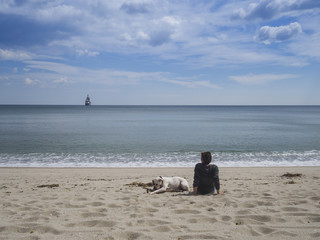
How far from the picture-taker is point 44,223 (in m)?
5.22

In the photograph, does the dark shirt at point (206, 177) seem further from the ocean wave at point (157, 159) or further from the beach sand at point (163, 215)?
the ocean wave at point (157, 159)

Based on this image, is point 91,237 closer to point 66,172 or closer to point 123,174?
point 123,174

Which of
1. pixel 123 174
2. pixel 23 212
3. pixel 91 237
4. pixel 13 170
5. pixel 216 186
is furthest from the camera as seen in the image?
pixel 13 170

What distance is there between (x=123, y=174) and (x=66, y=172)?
354 centimetres

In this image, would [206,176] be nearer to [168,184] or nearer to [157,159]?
[168,184]

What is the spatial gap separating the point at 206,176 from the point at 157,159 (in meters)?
11.2

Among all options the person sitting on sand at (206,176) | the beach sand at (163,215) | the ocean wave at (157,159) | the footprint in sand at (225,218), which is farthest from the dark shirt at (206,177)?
the ocean wave at (157,159)

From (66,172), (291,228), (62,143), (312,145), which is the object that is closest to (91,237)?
(291,228)

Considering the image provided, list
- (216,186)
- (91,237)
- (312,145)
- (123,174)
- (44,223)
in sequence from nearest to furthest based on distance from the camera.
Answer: (91,237) → (44,223) → (216,186) → (123,174) → (312,145)

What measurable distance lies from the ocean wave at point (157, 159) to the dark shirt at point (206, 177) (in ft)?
29.7

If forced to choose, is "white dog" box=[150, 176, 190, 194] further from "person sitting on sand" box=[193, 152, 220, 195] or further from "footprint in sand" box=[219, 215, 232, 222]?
"footprint in sand" box=[219, 215, 232, 222]

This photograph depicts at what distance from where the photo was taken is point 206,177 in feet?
25.2

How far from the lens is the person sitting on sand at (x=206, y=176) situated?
760 centimetres

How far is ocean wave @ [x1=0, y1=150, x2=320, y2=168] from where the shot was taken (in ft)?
55.8
